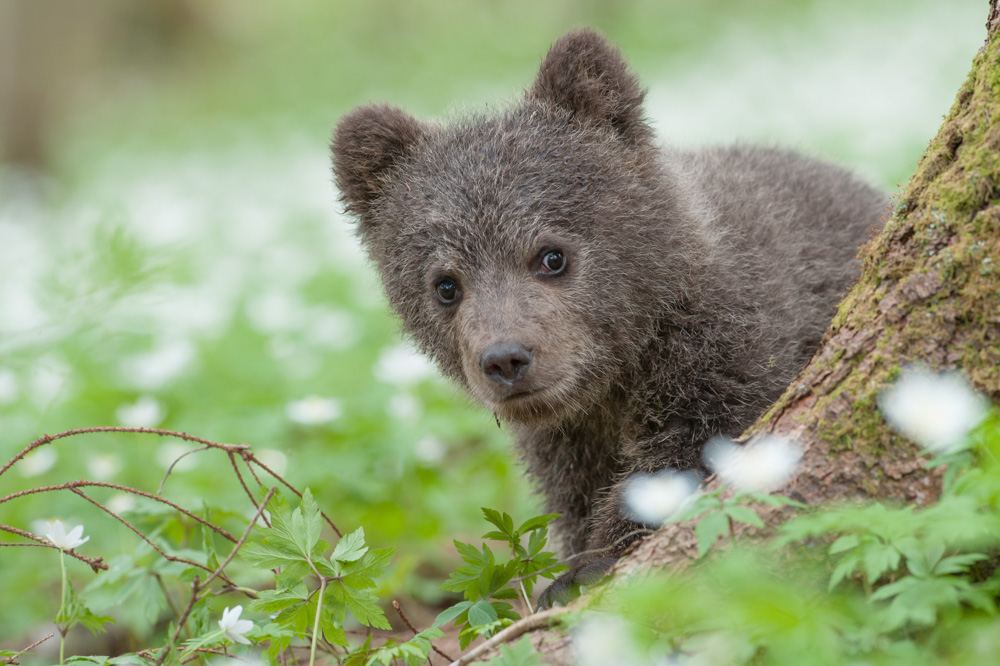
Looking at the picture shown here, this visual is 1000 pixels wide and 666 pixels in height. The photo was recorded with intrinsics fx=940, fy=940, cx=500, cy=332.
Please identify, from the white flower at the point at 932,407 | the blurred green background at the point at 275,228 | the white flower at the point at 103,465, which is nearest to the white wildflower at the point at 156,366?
the blurred green background at the point at 275,228

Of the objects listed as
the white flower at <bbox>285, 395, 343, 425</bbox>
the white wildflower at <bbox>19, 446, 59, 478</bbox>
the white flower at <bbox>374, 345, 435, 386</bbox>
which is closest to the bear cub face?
the white flower at <bbox>285, 395, 343, 425</bbox>

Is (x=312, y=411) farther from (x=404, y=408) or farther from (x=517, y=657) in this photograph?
(x=517, y=657)

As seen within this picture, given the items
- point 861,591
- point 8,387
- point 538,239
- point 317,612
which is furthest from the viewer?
point 8,387

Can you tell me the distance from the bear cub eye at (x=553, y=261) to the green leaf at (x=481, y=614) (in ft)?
4.68

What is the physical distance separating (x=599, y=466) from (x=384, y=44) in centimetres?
2479

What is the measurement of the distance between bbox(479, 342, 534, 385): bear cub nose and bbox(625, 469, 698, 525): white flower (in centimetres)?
64

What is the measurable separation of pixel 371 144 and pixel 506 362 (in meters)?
1.39

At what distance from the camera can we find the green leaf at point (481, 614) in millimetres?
3102

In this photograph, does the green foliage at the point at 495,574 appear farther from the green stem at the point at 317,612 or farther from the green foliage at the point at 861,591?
the green foliage at the point at 861,591

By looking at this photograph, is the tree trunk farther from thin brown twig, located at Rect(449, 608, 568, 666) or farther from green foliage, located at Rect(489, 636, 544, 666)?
green foliage, located at Rect(489, 636, 544, 666)

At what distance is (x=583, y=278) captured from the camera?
393cm

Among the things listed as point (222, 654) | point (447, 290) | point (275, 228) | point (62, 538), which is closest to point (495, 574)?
point (222, 654)

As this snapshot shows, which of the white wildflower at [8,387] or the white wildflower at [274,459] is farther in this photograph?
the white wildflower at [8,387]

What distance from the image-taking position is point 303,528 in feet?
10.4
